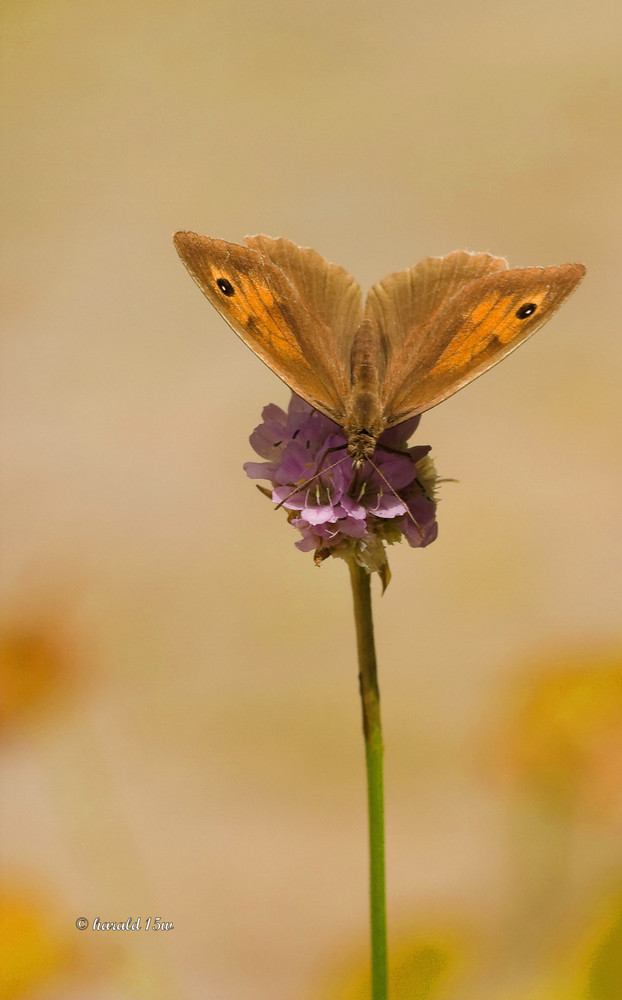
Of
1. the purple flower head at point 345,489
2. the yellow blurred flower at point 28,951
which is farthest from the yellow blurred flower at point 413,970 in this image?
the purple flower head at point 345,489

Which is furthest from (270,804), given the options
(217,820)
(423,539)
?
(423,539)

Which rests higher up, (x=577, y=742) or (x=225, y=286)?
(x=225, y=286)

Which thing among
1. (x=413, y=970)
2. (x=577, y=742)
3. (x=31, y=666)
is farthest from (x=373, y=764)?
(x=31, y=666)

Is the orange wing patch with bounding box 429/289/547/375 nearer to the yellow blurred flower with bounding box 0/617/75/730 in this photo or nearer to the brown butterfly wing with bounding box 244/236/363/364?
the brown butterfly wing with bounding box 244/236/363/364

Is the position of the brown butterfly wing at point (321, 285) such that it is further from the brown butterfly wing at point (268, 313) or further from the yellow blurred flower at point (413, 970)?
the yellow blurred flower at point (413, 970)

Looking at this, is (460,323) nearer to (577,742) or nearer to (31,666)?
(577,742)

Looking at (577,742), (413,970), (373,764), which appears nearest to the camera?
(373,764)
